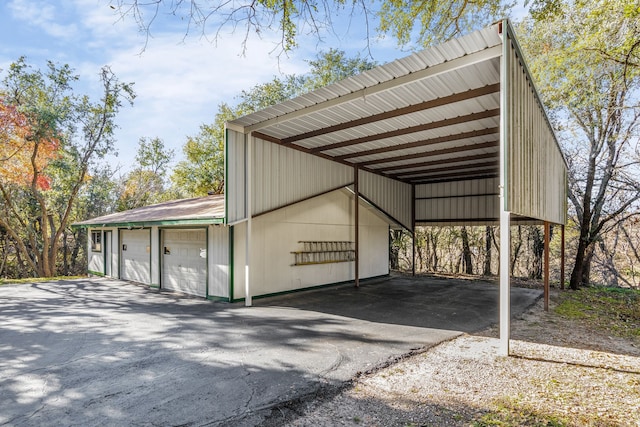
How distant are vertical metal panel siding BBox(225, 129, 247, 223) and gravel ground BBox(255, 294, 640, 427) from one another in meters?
4.31

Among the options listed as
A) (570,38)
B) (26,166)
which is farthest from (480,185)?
(26,166)

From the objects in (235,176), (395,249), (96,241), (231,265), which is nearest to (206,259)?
(231,265)

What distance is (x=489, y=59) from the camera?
436 centimetres

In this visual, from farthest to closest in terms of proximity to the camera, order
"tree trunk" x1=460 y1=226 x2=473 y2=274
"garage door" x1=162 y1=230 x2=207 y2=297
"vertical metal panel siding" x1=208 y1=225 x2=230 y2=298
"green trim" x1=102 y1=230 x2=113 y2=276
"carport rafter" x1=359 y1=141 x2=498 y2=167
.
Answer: "tree trunk" x1=460 y1=226 x2=473 y2=274 < "green trim" x1=102 y1=230 x2=113 y2=276 < "carport rafter" x1=359 y1=141 x2=498 y2=167 < "garage door" x1=162 y1=230 x2=207 y2=297 < "vertical metal panel siding" x1=208 y1=225 x2=230 y2=298

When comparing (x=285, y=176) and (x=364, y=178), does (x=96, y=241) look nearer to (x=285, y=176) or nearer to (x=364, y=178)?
(x=285, y=176)

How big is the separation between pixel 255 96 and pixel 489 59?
15.5 m

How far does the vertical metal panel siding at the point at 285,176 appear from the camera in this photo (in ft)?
24.1

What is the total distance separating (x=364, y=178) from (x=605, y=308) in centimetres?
665

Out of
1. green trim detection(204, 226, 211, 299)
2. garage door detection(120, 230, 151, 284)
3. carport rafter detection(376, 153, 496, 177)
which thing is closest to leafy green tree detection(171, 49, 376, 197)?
garage door detection(120, 230, 151, 284)

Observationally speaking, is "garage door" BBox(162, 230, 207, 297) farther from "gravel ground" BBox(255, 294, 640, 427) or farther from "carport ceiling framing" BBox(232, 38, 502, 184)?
"gravel ground" BBox(255, 294, 640, 427)

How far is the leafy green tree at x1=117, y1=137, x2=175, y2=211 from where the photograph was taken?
1942 cm

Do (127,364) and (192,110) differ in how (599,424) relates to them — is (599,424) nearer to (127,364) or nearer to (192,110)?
(127,364)

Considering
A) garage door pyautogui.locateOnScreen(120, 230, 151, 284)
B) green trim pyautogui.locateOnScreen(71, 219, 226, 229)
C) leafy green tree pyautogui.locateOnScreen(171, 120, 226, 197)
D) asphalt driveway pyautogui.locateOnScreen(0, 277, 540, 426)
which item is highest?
leafy green tree pyautogui.locateOnScreen(171, 120, 226, 197)

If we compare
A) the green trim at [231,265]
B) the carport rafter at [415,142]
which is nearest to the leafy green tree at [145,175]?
the carport rafter at [415,142]
